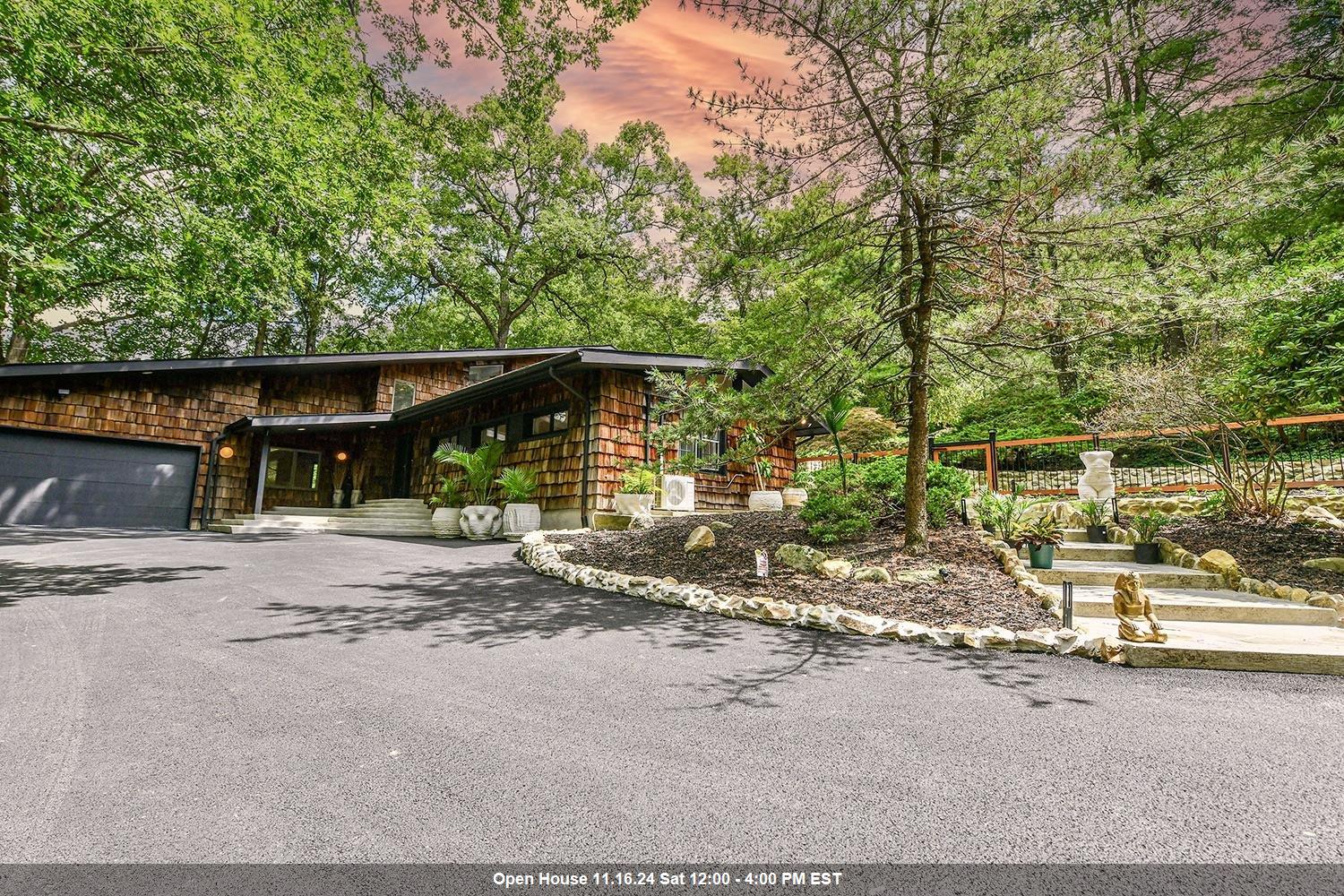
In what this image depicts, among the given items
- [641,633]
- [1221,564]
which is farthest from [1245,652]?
[641,633]

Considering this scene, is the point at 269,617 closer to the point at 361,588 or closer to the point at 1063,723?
the point at 361,588

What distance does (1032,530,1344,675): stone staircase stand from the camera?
408 centimetres

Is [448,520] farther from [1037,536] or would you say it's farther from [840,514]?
[1037,536]

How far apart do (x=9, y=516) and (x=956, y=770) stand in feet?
60.8

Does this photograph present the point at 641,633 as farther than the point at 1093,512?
No

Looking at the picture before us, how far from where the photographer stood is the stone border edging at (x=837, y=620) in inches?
176

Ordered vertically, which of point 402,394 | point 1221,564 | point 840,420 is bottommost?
point 1221,564

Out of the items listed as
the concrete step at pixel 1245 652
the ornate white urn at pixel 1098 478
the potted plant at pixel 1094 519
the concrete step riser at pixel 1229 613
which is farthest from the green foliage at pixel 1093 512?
the concrete step at pixel 1245 652

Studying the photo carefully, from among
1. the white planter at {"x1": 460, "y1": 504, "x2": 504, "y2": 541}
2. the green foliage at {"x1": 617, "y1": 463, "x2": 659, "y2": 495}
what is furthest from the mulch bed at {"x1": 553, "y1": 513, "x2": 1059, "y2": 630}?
the white planter at {"x1": 460, "y1": 504, "x2": 504, "y2": 541}

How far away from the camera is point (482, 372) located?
58.7 feet

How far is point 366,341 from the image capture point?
27.0 metres

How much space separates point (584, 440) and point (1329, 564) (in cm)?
1036

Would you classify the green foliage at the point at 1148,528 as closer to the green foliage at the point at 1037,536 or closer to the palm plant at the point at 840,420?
the green foliage at the point at 1037,536

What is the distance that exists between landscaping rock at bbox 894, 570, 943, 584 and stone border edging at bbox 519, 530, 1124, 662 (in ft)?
3.02
